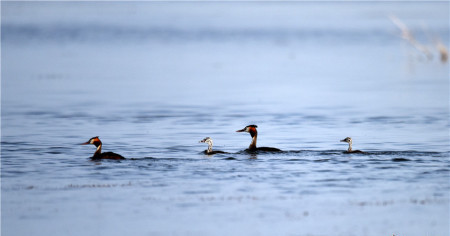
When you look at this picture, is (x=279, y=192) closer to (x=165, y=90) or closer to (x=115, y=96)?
(x=115, y=96)

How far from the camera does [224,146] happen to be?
904 inches

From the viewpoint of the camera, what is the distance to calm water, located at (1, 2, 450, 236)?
13.8 meters

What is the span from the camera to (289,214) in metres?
13.9

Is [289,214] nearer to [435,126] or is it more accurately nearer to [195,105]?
[435,126]

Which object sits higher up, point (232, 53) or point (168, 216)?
point (232, 53)

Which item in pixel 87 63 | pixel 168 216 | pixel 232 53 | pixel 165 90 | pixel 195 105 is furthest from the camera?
pixel 232 53

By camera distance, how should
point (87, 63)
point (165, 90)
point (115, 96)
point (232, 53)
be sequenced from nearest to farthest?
point (115, 96)
point (165, 90)
point (87, 63)
point (232, 53)

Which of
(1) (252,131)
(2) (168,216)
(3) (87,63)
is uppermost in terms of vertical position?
(3) (87,63)

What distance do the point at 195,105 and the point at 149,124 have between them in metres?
5.41

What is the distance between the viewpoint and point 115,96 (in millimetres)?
35281

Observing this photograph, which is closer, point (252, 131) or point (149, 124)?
point (252, 131)

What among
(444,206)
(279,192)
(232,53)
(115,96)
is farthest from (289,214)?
(232,53)

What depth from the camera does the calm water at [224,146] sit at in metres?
13.8

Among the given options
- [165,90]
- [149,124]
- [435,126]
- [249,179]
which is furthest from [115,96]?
[249,179]
